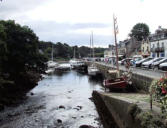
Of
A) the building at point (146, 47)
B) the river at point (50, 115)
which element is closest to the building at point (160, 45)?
the building at point (146, 47)

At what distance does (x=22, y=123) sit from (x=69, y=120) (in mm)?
3273

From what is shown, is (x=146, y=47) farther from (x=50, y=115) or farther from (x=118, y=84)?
(x=50, y=115)

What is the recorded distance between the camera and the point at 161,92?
6.77 m

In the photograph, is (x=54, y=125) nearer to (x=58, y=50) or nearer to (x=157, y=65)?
(x=157, y=65)

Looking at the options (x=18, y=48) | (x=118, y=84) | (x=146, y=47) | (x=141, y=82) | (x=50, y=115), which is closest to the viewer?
(x=50, y=115)

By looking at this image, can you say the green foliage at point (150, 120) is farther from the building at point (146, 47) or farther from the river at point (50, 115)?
the building at point (146, 47)

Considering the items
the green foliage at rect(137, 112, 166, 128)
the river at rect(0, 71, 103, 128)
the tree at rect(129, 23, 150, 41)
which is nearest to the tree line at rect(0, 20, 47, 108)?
the river at rect(0, 71, 103, 128)

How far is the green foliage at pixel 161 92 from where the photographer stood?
6366 mm

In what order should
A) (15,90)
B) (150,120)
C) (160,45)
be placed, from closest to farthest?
(150,120), (15,90), (160,45)

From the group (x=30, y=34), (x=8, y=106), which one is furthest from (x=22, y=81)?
(x=8, y=106)

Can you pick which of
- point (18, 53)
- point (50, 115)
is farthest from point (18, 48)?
point (50, 115)

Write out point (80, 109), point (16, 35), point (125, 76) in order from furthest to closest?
point (16, 35) < point (125, 76) < point (80, 109)

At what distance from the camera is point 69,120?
1595cm

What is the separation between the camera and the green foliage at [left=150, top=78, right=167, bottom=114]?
6.37 m
